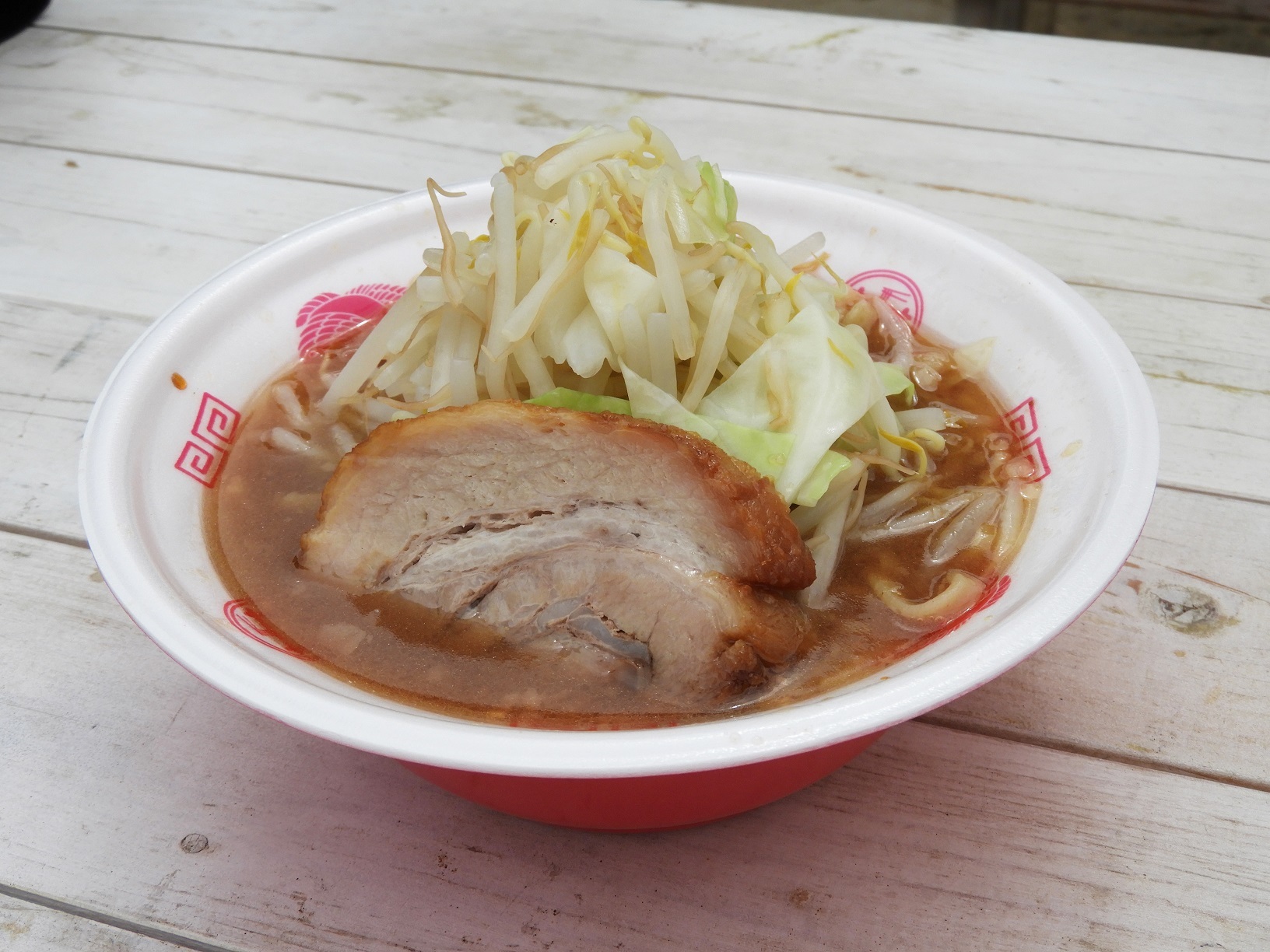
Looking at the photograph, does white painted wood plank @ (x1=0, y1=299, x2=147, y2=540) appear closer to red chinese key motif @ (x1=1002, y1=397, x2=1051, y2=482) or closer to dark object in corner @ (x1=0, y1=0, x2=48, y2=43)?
red chinese key motif @ (x1=1002, y1=397, x2=1051, y2=482)

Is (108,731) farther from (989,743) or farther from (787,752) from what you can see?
(989,743)

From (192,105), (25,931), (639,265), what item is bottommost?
(25,931)

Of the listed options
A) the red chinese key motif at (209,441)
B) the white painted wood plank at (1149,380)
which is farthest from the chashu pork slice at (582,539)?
the white painted wood plank at (1149,380)

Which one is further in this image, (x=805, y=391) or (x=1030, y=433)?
(x=1030, y=433)

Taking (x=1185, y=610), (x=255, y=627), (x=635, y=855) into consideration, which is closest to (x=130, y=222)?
(x=255, y=627)

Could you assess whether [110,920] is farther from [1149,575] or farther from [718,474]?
[1149,575]

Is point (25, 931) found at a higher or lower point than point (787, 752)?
lower

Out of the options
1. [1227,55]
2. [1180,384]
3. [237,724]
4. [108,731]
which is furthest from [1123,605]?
[1227,55]
